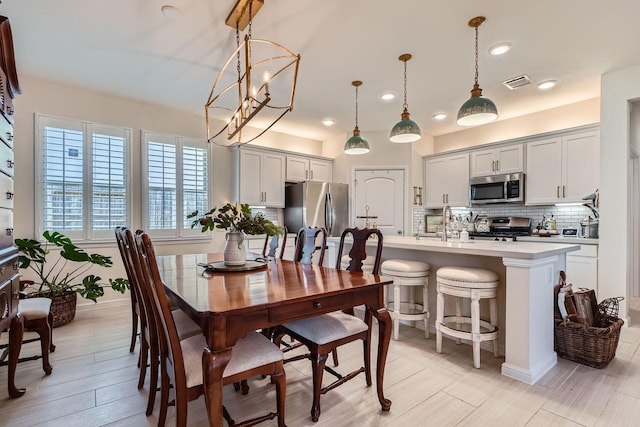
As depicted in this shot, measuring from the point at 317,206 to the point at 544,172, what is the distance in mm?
3397

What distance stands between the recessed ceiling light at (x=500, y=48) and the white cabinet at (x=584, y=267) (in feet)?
8.01

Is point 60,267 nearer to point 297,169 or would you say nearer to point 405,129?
point 297,169

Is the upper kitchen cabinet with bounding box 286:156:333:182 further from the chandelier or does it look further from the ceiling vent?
the ceiling vent

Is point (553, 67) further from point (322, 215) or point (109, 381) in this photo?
point (109, 381)

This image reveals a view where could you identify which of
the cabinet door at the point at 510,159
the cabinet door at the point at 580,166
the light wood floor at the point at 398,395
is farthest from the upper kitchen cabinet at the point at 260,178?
the cabinet door at the point at 580,166

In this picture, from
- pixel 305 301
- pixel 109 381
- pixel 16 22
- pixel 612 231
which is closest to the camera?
pixel 305 301

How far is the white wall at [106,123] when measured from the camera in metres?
3.59

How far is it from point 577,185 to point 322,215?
143 inches

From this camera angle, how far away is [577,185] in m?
4.19

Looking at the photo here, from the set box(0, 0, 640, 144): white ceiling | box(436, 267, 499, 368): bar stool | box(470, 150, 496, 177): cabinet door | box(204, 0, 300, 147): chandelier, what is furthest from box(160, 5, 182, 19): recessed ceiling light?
box(470, 150, 496, 177): cabinet door

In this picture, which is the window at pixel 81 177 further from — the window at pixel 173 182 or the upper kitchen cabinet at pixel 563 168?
the upper kitchen cabinet at pixel 563 168

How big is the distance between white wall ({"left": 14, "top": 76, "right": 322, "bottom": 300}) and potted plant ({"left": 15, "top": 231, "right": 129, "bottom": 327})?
0.30 metres

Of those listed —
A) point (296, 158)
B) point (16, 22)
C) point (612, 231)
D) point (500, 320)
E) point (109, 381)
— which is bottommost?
point (109, 381)

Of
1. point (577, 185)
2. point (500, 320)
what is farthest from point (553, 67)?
point (500, 320)
